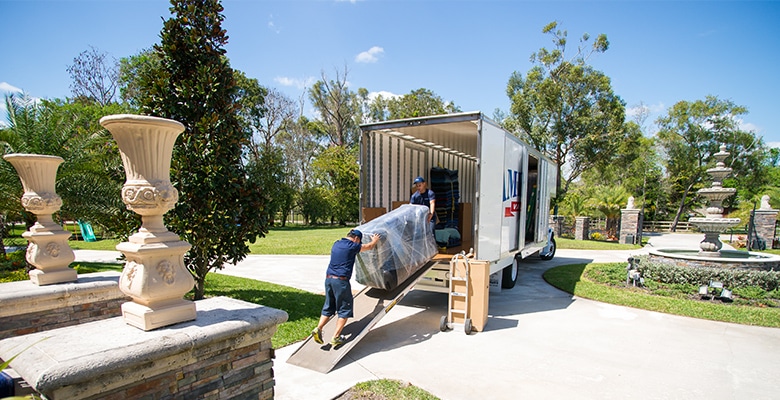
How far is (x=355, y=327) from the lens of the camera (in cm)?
509

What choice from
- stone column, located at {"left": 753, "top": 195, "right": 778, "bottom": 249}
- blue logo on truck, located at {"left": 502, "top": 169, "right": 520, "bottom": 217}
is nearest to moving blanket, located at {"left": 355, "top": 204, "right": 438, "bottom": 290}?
blue logo on truck, located at {"left": 502, "top": 169, "right": 520, "bottom": 217}

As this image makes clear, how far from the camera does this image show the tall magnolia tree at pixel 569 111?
2420 cm

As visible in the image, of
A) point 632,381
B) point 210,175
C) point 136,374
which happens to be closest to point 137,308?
point 136,374

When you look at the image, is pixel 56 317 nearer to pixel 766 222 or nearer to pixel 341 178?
pixel 766 222

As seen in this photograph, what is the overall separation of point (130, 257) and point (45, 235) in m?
2.38

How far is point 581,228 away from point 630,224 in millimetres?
2498

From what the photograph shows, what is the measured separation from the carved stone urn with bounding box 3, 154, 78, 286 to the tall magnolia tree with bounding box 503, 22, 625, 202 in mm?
24324

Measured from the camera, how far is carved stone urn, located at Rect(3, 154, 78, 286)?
4.00 metres

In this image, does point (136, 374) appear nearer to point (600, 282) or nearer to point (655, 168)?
point (600, 282)

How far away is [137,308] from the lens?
2.58 meters

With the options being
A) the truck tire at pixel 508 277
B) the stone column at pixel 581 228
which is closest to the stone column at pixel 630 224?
the stone column at pixel 581 228

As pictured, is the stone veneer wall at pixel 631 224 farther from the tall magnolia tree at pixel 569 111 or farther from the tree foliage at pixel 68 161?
the tree foliage at pixel 68 161

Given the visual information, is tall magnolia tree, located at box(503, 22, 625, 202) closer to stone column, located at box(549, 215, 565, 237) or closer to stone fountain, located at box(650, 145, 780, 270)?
stone column, located at box(549, 215, 565, 237)

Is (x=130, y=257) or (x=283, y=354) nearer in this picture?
(x=130, y=257)
